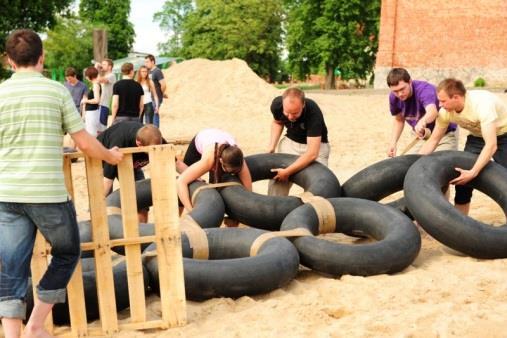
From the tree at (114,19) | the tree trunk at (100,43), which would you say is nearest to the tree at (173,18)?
the tree at (114,19)

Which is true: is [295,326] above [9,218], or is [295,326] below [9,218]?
below

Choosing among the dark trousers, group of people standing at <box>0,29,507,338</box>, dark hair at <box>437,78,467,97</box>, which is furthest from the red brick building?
dark hair at <box>437,78,467,97</box>

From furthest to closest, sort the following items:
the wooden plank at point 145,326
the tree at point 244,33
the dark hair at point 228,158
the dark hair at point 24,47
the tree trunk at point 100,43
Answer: the tree at point 244,33 < the tree trunk at point 100,43 < the dark hair at point 228,158 < the wooden plank at point 145,326 < the dark hair at point 24,47

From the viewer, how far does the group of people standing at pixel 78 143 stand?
3533 mm

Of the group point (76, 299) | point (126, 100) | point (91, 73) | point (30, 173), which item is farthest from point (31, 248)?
point (91, 73)

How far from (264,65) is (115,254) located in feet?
187

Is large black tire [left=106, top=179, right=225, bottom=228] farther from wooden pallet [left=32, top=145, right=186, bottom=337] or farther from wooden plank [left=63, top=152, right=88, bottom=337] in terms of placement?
wooden plank [left=63, top=152, right=88, bottom=337]

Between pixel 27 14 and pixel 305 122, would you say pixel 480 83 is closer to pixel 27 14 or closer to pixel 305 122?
pixel 27 14

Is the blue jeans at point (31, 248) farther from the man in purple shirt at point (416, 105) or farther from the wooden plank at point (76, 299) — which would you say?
the man in purple shirt at point (416, 105)

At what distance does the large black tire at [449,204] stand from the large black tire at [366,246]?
0.24 m

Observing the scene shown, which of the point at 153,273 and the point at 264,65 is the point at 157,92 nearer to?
the point at 153,273

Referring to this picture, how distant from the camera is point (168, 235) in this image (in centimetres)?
420

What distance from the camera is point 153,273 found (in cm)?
471

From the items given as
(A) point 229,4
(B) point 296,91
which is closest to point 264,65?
(A) point 229,4
